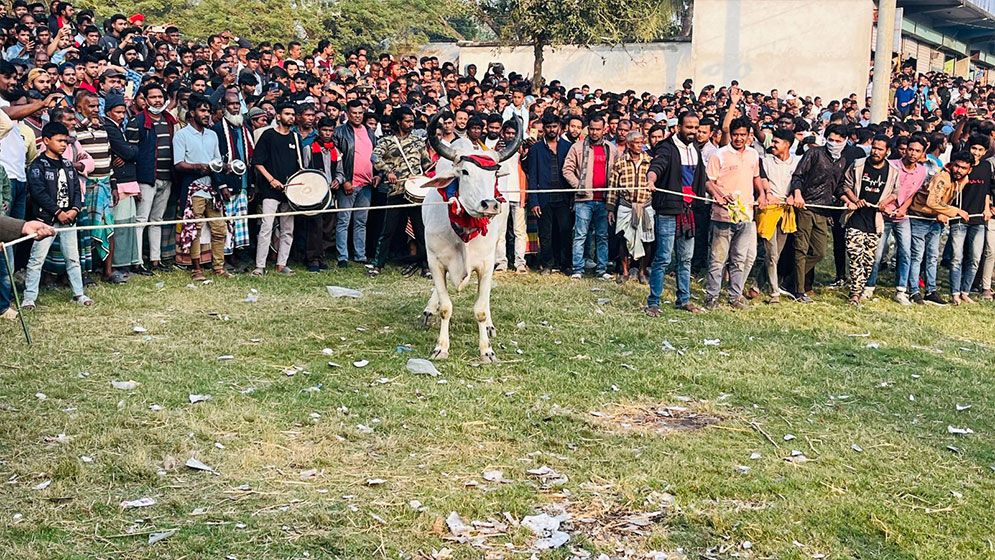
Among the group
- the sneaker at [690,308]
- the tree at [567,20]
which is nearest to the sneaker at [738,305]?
the sneaker at [690,308]

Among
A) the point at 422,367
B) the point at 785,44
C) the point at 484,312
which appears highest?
the point at 785,44

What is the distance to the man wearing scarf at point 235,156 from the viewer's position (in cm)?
1227

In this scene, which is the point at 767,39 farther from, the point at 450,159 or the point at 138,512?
the point at 138,512

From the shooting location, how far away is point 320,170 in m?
12.6

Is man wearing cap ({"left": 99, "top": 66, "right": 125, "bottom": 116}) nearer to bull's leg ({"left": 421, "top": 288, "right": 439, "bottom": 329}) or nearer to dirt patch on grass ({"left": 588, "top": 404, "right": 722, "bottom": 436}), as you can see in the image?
bull's leg ({"left": 421, "top": 288, "right": 439, "bottom": 329})

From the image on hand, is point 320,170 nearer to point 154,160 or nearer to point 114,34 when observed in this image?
point 154,160

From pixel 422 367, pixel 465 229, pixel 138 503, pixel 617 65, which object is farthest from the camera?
pixel 617 65

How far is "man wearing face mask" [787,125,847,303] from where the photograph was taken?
12320mm

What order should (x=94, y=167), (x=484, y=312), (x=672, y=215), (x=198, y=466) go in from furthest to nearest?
(x=672, y=215)
(x=94, y=167)
(x=484, y=312)
(x=198, y=466)

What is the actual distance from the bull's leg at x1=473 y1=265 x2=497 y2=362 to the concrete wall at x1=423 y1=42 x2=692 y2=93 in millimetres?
21107

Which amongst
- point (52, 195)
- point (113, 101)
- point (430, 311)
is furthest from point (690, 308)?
point (113, 101)

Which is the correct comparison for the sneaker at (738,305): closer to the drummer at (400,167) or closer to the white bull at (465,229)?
the white bull at (465,229)

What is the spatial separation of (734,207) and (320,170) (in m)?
4.61

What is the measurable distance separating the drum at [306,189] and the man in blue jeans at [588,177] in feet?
9.49
